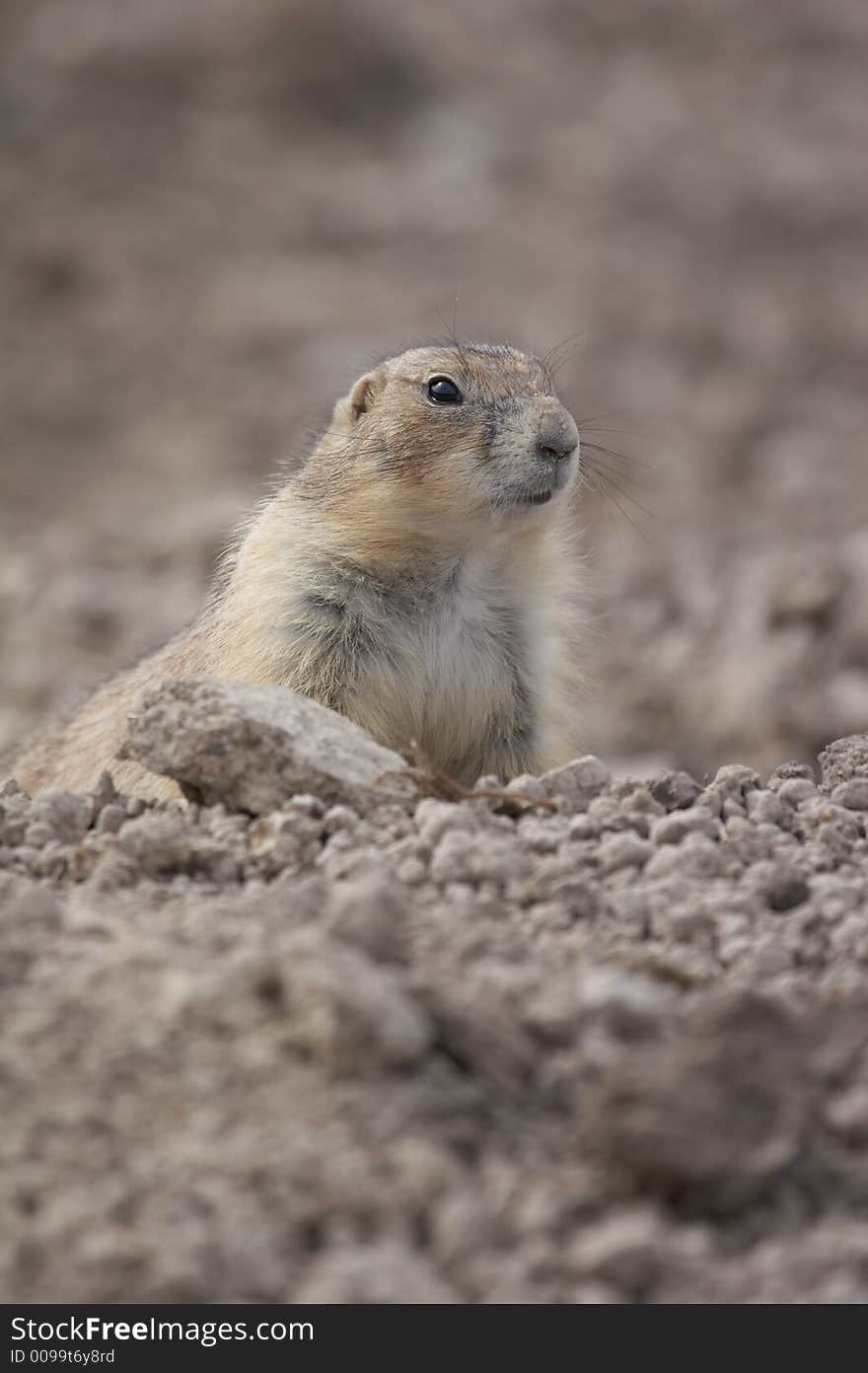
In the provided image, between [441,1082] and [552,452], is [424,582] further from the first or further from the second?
[441,1082]

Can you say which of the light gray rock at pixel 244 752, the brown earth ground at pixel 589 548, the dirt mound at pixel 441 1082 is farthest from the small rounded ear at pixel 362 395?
the dirt mound at pixel 441 1082

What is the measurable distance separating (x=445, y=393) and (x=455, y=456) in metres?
0.29

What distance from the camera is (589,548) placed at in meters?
11.0

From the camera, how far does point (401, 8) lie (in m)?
16.8

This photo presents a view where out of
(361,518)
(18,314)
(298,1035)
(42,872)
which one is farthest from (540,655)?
(18,314)

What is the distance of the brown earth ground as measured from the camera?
273 centimetres

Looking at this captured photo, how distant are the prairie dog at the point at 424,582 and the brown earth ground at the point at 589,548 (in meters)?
0.88

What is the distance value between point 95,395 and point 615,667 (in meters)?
6.36

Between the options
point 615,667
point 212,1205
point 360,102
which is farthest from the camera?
point 360,102

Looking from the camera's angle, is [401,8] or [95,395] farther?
[401,8]

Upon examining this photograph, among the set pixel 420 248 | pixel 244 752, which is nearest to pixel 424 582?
pixel 244 752

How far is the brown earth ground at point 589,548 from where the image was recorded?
2732 millimetres

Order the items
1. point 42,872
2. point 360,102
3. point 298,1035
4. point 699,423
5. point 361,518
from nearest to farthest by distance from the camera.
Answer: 1. point 298,1035
2. point 42,872
3. point 361,518
4. point 699,423
5. point 360,102

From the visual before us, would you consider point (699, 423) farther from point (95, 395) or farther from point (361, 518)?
point (361, 518)
